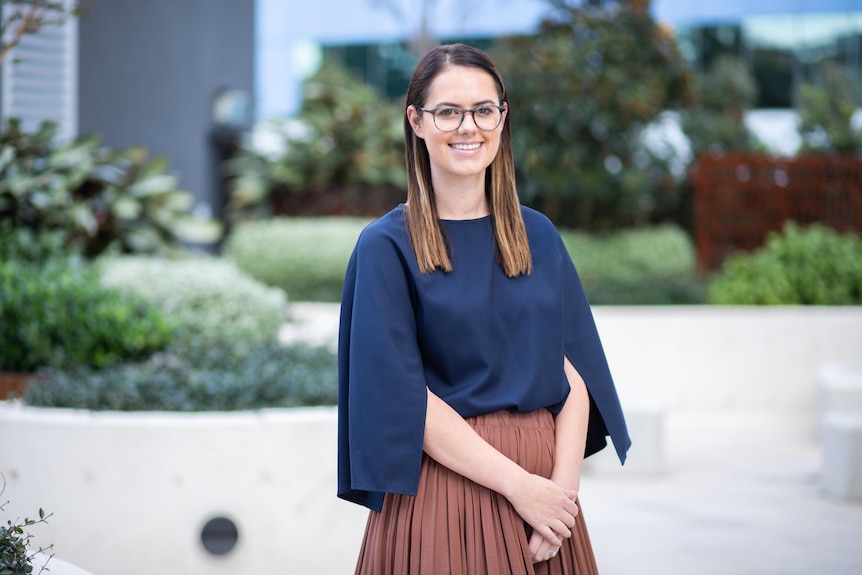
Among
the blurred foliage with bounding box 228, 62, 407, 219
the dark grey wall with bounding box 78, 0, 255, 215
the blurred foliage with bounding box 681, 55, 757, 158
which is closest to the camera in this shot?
the dark grey wall with bounding box 78, 0, 255, 215

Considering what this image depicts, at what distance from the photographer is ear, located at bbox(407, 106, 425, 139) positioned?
232cm

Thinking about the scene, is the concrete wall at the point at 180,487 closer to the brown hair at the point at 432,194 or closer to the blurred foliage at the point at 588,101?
the brown hair at the point at 432,194

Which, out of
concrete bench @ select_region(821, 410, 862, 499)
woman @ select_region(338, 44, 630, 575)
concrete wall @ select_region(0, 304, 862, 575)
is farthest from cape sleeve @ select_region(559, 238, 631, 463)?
concrete bench @ select_region(821, 410, 862, 499)

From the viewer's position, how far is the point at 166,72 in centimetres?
1401

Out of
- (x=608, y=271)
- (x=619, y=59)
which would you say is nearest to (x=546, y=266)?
(x=608, y=271)

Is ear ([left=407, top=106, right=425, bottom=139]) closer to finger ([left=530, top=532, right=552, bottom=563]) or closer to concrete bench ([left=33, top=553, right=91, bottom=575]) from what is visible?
finger ([left=530, top=532, right=552, bottom=563])

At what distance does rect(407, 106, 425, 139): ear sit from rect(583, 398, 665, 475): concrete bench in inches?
185

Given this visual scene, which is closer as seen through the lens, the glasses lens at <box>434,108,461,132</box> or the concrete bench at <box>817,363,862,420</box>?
the glasses lens at <box>434,108,461,132</box>

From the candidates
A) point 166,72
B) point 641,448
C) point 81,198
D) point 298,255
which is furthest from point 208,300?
point 166,72

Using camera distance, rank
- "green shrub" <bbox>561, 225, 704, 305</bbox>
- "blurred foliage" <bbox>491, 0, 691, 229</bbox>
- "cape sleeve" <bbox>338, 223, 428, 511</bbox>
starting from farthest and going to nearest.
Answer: "blurred foliage" <bbox>491, 0, 691, 229</bbox>
"green shrub" <bbox>561, 225, 704, 305</bbox>
"cape sleeve" <bbox>338, 223, 428, 511</bbox>

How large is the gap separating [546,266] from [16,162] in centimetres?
691

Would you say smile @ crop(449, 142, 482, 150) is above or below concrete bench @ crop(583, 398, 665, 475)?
above

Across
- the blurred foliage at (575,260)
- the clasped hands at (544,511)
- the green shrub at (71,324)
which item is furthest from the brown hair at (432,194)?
the blurred foliage at (575,260)

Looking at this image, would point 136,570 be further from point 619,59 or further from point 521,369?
point 619,59
